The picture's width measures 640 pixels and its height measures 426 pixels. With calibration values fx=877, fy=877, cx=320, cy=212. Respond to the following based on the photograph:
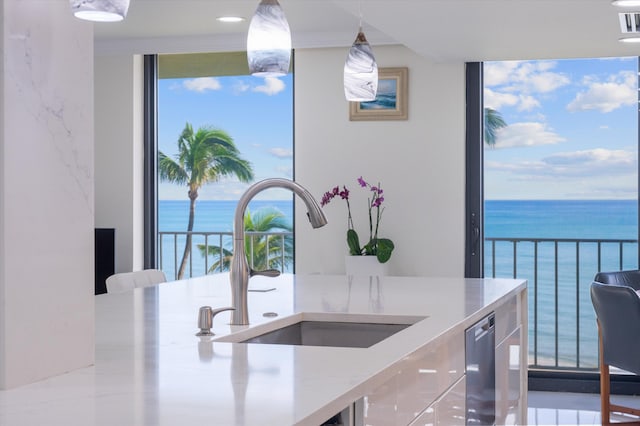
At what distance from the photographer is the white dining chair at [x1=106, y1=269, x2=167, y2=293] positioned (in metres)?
3.36

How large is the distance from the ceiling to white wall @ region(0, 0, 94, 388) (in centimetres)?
227

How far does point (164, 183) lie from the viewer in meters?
6.48

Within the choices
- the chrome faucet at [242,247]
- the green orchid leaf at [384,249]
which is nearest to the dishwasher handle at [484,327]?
the chrome faucet at [242,247]

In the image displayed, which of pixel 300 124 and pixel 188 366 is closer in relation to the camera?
pixel 188 366

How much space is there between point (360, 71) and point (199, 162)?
12.5ft

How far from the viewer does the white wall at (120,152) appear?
6.14 metres

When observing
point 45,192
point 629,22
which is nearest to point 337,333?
point 45,192

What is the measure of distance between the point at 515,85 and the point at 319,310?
5163mm

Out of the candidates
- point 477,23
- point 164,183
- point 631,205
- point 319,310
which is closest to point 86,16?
point 319,310

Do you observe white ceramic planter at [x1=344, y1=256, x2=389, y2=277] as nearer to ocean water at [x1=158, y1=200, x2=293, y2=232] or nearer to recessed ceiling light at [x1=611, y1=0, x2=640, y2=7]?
ocean water at [x1=158, y1=200, x2=293, y2=232]

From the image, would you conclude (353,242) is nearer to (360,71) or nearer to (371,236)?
(371,236)

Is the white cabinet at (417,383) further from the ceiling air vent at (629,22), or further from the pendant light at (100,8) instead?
the ceiling air vent at (629,22)

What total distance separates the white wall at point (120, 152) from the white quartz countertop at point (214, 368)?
3445 mm

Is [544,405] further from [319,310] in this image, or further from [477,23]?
[319,310]
